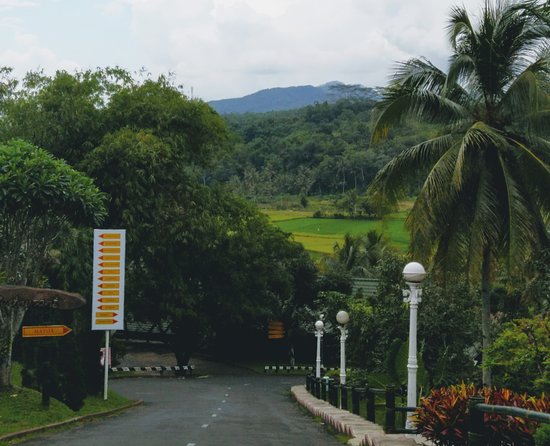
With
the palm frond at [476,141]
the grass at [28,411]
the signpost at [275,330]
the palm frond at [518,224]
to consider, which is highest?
the palm frond at [476,141]

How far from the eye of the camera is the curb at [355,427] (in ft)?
43.3

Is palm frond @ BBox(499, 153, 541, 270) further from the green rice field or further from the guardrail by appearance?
the green rice field

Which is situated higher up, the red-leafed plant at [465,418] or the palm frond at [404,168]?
the palm frond at [404,168]

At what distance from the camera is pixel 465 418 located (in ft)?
35.4

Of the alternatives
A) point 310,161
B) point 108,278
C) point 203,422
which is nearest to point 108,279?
point 108,278

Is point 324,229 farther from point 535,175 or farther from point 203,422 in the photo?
point 203,422

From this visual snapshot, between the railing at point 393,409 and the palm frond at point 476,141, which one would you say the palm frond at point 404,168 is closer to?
the palm frond at point 476,141

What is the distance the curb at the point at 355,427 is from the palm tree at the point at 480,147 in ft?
12.5

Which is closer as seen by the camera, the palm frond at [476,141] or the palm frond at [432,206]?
the palm frond at [476,141]

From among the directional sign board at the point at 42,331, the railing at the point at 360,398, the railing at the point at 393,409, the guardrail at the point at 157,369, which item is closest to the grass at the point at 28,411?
the directional sign board at the point at 42,331

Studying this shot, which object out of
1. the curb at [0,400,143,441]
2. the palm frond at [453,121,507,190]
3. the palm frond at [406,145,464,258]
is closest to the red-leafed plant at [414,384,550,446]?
the curb at [0,400,143,441]

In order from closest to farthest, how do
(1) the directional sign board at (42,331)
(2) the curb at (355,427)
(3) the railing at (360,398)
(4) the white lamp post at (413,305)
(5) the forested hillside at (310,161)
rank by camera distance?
(2) the curb at (355,427) < (3) the railing at (360,398) < (4) the white lamp post at (413,305) < (1) the directional sign board at (42,331) < (5) the forested hillside at (310,161)

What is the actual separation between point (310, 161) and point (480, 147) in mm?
97349

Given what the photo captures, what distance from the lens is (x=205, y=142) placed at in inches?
1722
